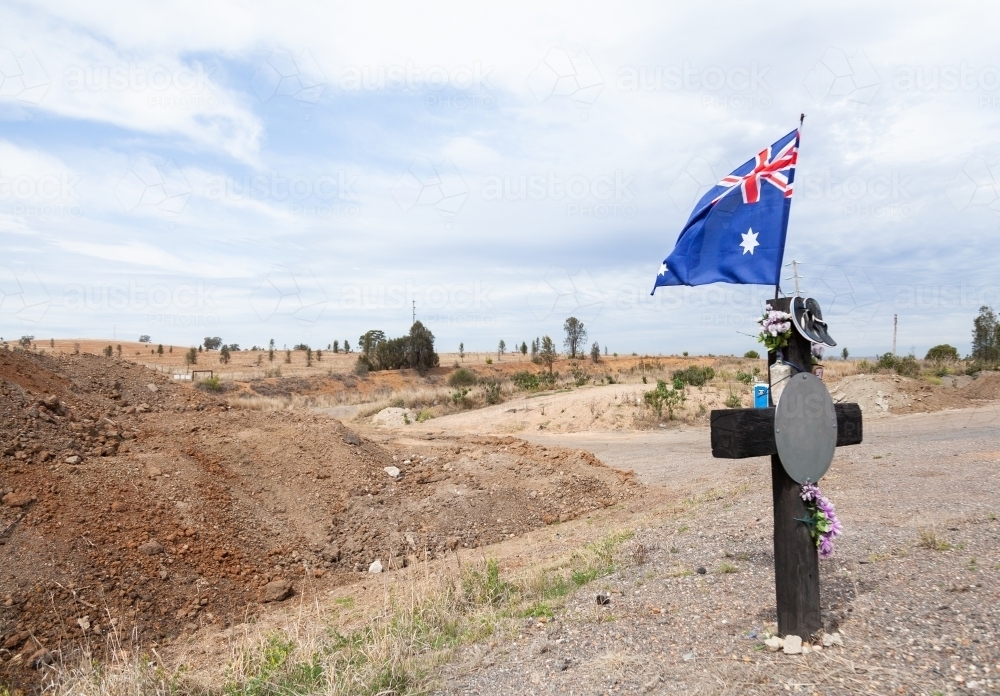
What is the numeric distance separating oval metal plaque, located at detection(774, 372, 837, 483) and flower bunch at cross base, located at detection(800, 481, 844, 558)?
0.28 ft

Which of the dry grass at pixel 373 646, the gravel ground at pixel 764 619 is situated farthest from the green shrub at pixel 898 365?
the dry grass at pixel 373 646

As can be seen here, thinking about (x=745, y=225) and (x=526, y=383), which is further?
(x=526, y=383)

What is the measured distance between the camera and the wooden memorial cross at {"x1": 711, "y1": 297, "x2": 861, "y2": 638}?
147 inches

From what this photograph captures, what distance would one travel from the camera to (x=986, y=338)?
129ft

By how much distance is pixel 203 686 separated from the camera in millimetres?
4180

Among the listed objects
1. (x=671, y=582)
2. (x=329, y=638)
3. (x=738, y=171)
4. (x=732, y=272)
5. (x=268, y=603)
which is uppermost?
(x=738, y=171)

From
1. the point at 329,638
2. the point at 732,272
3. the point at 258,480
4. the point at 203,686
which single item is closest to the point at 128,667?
the point at 203,686

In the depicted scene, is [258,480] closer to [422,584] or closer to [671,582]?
[422,584]

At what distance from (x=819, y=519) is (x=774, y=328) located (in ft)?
3.62

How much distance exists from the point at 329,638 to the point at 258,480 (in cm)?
529

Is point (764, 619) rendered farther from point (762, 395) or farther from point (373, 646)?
point (373, 646)

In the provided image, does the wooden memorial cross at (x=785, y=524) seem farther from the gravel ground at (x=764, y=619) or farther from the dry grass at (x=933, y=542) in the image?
the dry grass at (x=933, y=542)

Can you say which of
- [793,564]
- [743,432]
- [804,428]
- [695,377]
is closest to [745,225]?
[804,428]

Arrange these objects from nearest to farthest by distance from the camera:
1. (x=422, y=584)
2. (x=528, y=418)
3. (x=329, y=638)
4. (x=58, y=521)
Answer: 1. (x=329, y=638)
2. (x=422, y=584)
3. (x=58, y=521)
4. (x=528, y=418)
